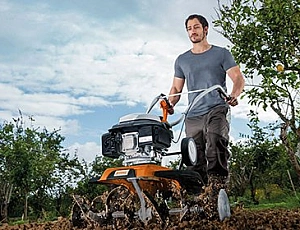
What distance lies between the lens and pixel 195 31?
15.8 ft

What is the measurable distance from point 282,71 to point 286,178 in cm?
677

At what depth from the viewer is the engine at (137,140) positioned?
12.5 ft

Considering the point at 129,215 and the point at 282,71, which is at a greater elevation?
the point at 282,71

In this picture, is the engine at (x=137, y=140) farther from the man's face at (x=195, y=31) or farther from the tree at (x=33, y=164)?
the tree at (x=33, y=164)

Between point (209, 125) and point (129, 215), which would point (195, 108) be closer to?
point (209, 125)

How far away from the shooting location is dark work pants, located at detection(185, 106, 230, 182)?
14.9 ft

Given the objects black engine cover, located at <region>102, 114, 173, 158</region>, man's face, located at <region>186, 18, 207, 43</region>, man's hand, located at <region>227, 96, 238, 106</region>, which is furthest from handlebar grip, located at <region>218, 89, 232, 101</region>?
black engine cover, located at <region>102, 114, 173, 158</region>

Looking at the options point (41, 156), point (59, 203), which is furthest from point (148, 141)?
point (59, 203)

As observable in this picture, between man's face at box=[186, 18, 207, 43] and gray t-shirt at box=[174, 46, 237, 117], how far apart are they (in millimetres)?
136

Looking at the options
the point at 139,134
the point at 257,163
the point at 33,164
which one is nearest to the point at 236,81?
the point at 139,134

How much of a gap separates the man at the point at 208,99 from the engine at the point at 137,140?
63 cm

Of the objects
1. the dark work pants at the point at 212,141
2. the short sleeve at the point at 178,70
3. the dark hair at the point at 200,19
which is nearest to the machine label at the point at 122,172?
the dark work pants at the point at 212,141

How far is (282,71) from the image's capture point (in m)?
6.65

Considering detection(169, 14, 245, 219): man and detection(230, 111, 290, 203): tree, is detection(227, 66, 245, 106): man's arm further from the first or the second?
detection(230, 111, 290, 203): tree
